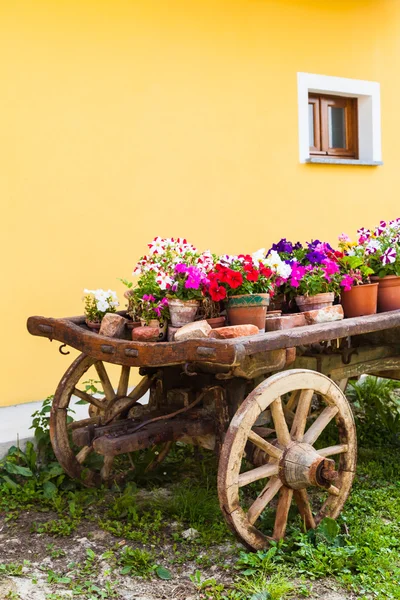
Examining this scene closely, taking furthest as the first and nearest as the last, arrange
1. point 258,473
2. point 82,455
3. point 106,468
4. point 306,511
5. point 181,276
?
point 82,455, point 106,468, point 181,276, point 306,511, point 258,473

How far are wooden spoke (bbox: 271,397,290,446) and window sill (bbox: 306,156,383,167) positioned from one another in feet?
11.2

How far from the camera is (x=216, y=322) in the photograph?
11.0 feet

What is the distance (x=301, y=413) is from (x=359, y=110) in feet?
13.4

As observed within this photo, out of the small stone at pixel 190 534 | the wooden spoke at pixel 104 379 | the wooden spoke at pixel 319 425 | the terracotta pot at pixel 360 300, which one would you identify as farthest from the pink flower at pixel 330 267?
the small stone at pixel 190 534

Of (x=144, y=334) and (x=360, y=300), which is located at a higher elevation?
(x=360, y=300)

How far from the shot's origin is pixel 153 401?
3723 millimetres

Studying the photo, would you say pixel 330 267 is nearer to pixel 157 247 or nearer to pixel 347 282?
pixel 347 282

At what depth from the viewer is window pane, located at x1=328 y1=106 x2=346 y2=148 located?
254 inches

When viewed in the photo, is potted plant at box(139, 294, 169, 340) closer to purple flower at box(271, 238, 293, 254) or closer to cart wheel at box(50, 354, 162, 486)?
cart wheel at box(50, 354, 162, 486)

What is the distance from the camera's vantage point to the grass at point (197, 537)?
116 inches

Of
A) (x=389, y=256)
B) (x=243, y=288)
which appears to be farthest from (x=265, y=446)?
(x=389, y=256)

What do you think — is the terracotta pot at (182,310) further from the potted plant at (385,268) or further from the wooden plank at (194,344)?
the potted plant at (385,268)

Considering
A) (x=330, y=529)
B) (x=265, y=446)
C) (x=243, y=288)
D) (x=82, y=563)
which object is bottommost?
(x=82, y=563)

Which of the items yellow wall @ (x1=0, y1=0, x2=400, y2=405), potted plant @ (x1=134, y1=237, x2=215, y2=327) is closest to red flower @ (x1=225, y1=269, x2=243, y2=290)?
potted plant @ (x1=134, y1=237, x2=215, y2=327)
